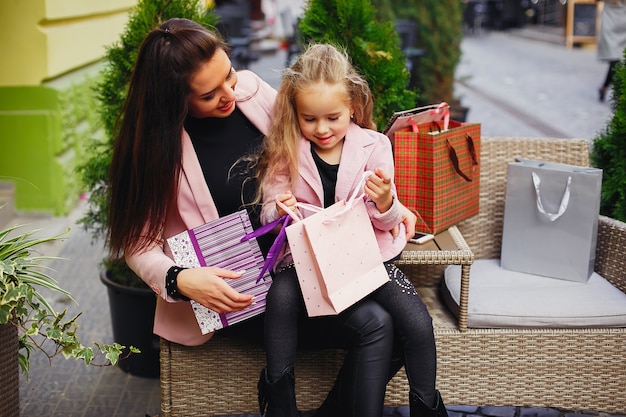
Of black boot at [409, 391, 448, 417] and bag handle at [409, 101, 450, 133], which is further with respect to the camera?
bag handle at [409, 101, 450, 133]

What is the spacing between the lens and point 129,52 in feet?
11.2

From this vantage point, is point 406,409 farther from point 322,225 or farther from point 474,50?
point 474,50

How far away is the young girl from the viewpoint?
249cm

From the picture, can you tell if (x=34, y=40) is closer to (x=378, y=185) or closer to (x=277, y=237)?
(x=277, y=237)

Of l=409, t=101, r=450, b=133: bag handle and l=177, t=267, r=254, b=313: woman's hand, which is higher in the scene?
l=409, t=101, r=450, b=133: bag handle

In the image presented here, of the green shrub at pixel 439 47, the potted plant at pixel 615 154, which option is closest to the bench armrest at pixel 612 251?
the potted plant at pixel 615 154

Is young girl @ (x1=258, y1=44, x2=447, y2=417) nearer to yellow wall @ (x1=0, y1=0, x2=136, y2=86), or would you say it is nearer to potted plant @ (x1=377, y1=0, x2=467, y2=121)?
yellow wall @ (x1=0, y1=0, x2=136, y2=86)

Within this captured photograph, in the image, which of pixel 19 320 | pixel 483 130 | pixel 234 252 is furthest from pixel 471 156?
pixel 483 130

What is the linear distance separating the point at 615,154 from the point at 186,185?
1.93m

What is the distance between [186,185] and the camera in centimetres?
256

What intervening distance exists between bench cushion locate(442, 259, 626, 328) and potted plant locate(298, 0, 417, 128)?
82 cm

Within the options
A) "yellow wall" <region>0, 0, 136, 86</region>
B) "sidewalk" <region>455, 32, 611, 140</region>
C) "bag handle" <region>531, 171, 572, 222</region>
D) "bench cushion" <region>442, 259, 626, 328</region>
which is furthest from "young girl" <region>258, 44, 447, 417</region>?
"sidewalk" <region>455, 32, 611, 140</region>

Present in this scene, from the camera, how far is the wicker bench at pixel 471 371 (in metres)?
2.79

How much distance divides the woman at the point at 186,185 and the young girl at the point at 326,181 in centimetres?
8
